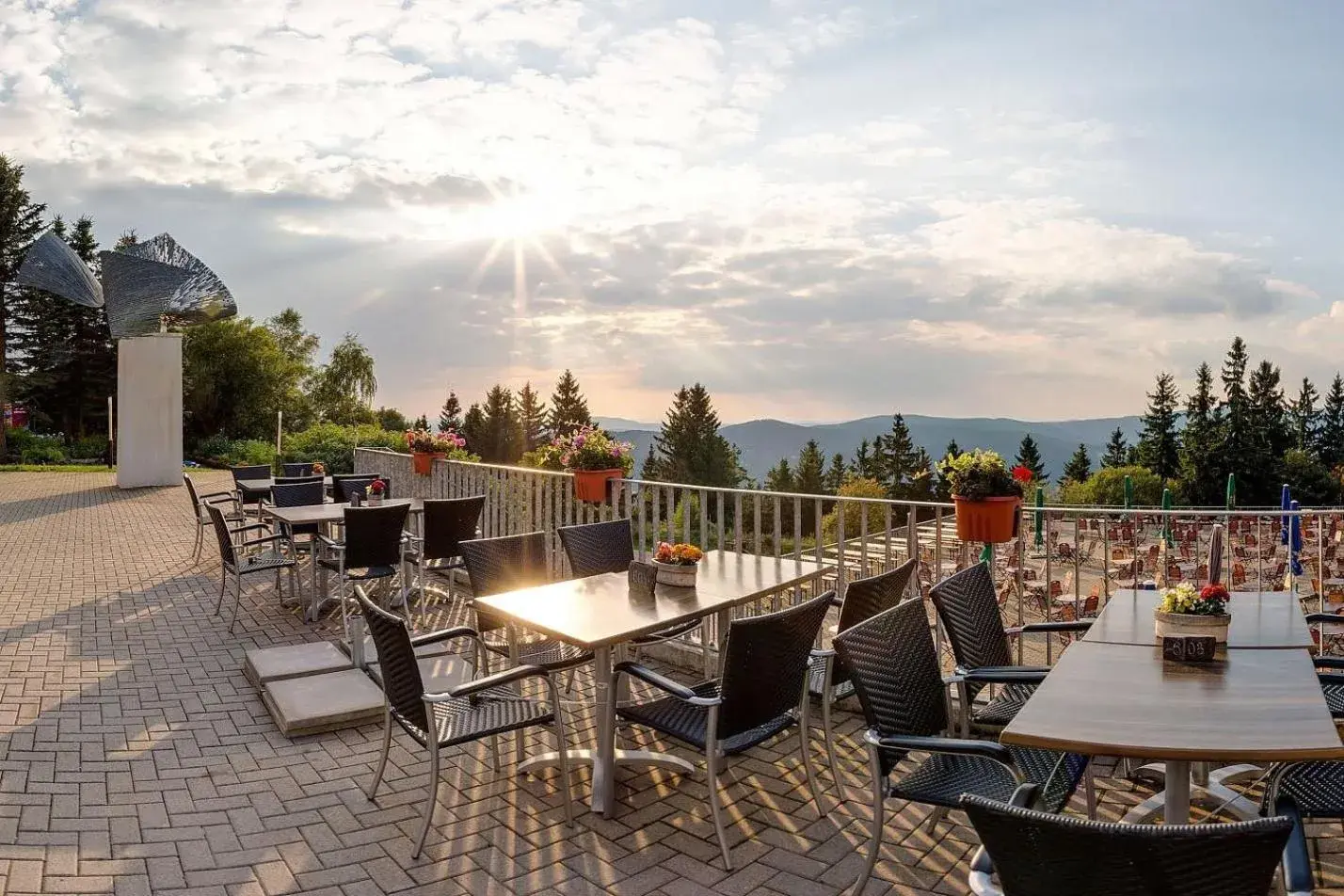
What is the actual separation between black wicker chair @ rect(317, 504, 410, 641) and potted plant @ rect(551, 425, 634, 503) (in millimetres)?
1291

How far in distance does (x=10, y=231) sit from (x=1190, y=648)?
143ft

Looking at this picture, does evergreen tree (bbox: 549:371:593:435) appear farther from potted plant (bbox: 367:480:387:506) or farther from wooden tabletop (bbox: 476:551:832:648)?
wooden tabletop (bbox: 476:551:832:648)

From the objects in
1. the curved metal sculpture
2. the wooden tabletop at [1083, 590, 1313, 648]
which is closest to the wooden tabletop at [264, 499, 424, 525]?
the wooden tabletop at [1083, 590, 1313, 648]

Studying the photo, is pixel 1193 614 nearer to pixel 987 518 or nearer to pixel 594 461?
pixel 987 518

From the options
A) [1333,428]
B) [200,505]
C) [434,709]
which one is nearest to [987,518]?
[434,709]

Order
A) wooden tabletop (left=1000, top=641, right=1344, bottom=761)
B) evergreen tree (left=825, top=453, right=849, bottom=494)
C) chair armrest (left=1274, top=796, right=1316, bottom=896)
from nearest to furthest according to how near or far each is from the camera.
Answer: chair armrest (left=1274, top=796, right=1316, bottom=896)
wooden tabletop (left=1000, top=641, right=1344, bottom=761)
evergreen tree (left=825, top=453, right=849, bottom=494)

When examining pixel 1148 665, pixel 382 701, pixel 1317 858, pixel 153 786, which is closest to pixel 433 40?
pixel 382 701

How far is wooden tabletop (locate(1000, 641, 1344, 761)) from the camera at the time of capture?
6.79 ft

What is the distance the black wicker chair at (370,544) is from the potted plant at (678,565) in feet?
9.69

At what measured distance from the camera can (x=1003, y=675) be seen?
316 cm

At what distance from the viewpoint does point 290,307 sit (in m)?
48.5

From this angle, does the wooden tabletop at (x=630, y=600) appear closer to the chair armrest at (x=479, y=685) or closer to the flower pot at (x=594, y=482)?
the chair armrest at (x=479, y=685)

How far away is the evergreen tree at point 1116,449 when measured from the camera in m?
74.1

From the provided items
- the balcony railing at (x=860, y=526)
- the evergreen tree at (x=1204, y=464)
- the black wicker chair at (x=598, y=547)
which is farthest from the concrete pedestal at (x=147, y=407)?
the evergreen tree at (x=1204, y=464)
